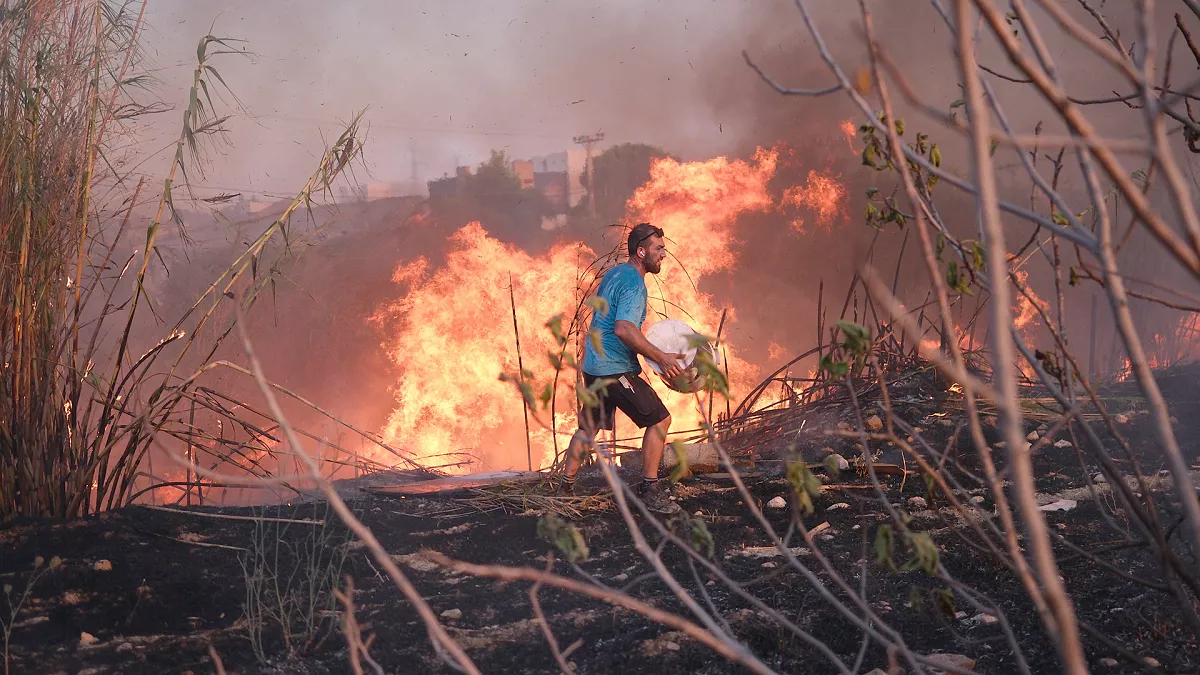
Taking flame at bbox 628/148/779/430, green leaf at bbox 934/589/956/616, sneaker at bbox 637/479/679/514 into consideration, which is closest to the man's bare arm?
sneaker at bbox 637/479/679/514

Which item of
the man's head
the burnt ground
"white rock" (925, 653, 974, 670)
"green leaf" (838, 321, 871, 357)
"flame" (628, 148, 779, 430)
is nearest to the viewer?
"green leaf" (838, 321, 871, 357)

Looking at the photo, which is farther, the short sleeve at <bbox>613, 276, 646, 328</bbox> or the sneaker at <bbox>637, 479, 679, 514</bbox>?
the sneaker at <bbox>637, 479, 679, 514</bbox>

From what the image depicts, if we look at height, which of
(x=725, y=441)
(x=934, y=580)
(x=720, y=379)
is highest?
(x=720, y=379)

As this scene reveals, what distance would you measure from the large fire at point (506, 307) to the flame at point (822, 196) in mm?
64

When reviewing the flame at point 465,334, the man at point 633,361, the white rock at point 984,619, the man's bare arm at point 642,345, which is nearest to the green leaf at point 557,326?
the white rock at point 984,619

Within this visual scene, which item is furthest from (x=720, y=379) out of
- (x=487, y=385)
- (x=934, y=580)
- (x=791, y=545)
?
(x=487, y=385)

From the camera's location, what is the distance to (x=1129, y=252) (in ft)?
56.0

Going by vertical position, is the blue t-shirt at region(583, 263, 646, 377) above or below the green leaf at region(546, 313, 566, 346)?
above

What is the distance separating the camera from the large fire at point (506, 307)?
19109 millimetres

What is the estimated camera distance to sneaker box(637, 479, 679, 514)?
5.07 meters

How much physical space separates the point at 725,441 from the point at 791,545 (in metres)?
2.05

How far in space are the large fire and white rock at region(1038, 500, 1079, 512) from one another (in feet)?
37.6

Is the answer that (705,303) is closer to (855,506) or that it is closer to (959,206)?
(959,206)

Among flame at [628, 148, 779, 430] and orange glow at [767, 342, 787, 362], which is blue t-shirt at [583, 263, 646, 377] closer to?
flame at [628, 148, 779, 430]
